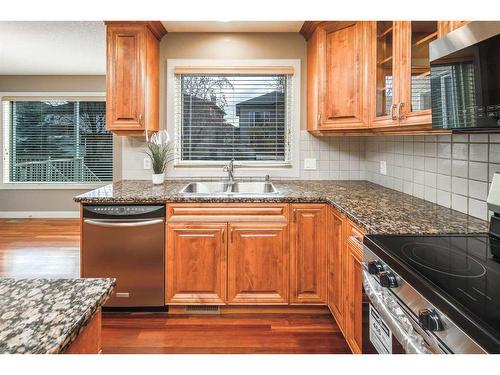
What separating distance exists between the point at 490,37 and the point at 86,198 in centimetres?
230

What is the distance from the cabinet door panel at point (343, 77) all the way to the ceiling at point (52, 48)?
1.77m

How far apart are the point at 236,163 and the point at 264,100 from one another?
0.61 meters

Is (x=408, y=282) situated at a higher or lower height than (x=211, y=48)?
lower

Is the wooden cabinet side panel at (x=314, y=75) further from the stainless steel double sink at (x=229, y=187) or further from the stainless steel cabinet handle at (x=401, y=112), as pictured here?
the stainless steel cabinet handle at (x=401, y=112)

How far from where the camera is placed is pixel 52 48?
179 inches

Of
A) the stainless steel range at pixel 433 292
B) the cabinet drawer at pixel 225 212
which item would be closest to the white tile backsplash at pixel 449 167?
the stainless steel range at pixel 433 292

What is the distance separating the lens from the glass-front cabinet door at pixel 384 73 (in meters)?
2.10

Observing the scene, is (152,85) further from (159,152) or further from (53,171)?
(53,171)

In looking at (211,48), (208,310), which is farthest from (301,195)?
(211,48)
